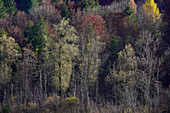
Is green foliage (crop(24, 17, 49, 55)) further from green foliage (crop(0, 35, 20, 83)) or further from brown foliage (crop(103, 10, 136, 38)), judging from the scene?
brown foliage (crop(103, 10, 136, 38))

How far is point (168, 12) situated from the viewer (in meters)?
35.1

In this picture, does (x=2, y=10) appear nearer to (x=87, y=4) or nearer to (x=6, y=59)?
(x=87, y=4)

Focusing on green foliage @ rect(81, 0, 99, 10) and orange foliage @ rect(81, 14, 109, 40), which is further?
green foliage @ rect(81, 0, 99, 10)


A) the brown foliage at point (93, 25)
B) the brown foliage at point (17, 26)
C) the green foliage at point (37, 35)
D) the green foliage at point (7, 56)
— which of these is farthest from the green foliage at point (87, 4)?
the green foliage at point (7, 56)

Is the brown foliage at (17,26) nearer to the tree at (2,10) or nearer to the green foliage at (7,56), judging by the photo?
the tree at (2,10)

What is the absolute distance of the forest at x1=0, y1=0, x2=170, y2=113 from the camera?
2173cm

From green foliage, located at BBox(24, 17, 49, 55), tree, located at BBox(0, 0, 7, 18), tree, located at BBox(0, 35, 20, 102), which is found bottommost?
tree, located at BBox(0, 35, 20, 102)

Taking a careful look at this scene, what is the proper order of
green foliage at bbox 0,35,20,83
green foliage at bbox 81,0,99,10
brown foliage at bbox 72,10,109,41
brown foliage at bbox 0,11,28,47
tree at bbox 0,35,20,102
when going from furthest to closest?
green foliage at bbox 81,0,99,10 → brown foliage at bbox 0,11,28,47 → brown foliage at bbox 72,10,109,41 → green foliage at bbox 0,35,20,83 → tree at bbox 0,35,20,102

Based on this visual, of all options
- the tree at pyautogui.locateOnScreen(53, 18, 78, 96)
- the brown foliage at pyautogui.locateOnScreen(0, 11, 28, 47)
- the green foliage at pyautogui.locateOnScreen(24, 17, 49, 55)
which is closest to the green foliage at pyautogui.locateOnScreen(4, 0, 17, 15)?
the brown foliage at pyautogui.locateOnScreen(0, 11, 28, 47)

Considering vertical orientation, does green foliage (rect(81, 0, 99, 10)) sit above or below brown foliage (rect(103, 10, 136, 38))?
above

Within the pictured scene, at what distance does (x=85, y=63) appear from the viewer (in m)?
23.4

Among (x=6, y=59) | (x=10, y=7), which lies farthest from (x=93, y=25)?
(x=10, y=7)

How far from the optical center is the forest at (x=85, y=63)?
856 inches

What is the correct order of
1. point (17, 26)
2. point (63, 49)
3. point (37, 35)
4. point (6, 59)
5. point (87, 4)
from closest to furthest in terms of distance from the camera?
point (63, 49)
point (6, 59)
point (37, 35)
point (17, 26)
point (87, 4)
